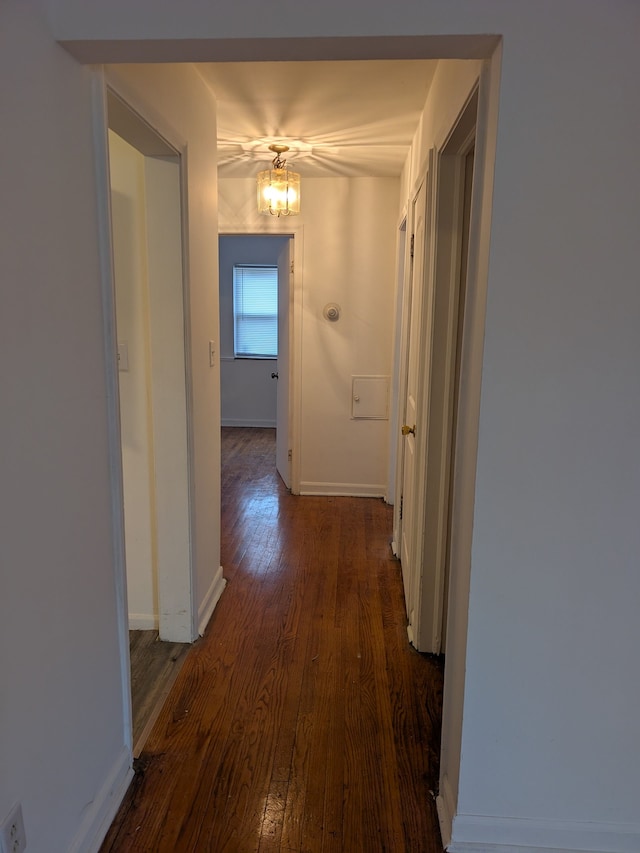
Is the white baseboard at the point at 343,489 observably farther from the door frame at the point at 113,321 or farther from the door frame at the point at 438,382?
the door frame at the point at 113,321

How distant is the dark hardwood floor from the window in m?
4.19

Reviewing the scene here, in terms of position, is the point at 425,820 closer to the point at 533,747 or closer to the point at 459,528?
the point at 533,747

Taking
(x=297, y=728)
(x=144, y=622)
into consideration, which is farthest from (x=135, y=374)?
(x=297, y=728)

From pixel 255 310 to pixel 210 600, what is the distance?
191 inches

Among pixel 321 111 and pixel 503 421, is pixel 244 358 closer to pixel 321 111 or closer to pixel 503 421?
pixel 321 111

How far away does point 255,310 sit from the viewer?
7098 millimetres

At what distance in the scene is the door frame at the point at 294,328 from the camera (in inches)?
169

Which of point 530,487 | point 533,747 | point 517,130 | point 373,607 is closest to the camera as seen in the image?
point 517,130

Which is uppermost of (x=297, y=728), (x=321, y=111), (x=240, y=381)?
(x=321, y=111)

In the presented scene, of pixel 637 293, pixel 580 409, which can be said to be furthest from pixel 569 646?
pixel 637 293

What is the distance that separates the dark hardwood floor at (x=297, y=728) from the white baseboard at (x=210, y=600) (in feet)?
0.12

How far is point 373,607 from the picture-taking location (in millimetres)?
2873

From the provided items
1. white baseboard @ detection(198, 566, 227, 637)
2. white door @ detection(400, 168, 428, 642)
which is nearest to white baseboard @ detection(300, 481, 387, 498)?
white door @ detection(400, 168, 428, 642)

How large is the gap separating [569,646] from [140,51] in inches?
68.4
